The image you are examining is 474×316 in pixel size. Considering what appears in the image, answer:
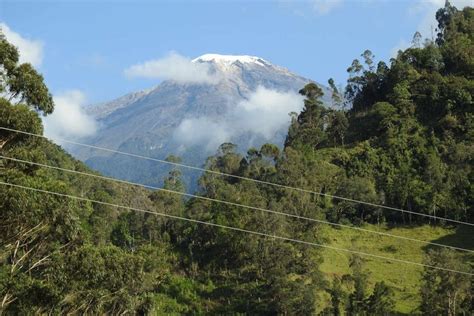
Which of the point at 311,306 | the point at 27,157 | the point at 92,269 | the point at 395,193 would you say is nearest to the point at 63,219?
the point at 27,157

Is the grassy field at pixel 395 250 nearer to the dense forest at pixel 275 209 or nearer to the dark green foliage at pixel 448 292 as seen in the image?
the dense forest at pixel 275 209

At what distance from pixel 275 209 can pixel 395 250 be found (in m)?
9.66

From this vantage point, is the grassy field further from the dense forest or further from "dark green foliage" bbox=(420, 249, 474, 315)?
"dark green foliage" bbox=(420, 249, 474, 315)

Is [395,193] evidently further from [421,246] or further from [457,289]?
[457,289]

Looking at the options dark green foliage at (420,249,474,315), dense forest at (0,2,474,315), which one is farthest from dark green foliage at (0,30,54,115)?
dark green foliage at (420,249,474,315)

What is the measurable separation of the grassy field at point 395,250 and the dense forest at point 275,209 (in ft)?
1.51

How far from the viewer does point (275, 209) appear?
50062mm

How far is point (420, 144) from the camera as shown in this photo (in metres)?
60.6

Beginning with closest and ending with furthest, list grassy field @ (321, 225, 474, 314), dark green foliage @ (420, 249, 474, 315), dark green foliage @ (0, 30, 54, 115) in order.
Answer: dark green foliage @ (0, 30, 54, 115) → dark green foliage @ (420, 249, 474, 315) → grassy field @ (321, 225, 474, 314)

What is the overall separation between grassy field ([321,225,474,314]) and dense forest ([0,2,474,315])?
459 mm

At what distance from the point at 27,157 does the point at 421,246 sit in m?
37.7

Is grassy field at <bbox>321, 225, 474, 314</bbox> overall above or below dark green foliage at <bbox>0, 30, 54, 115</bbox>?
below

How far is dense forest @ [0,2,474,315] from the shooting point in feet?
65.8

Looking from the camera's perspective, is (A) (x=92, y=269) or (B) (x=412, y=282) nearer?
(A) (x=92, y=269)
